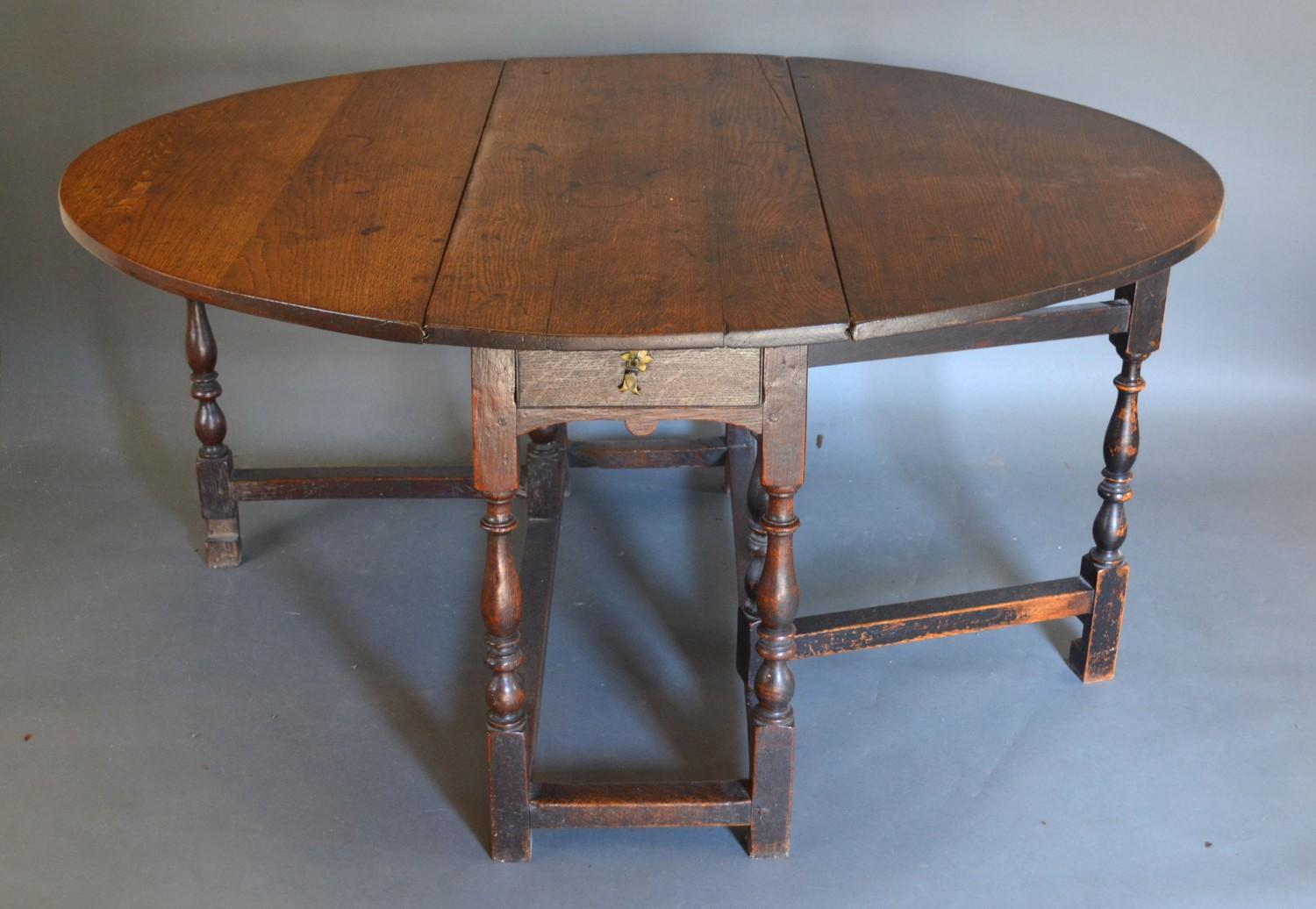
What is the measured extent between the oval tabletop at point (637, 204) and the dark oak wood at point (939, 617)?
685mm

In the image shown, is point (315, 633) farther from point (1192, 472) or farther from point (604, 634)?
point (1192, 472)

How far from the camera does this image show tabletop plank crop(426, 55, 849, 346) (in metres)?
1.77

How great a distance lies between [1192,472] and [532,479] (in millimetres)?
1531

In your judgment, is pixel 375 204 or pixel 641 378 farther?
pixel 375 204

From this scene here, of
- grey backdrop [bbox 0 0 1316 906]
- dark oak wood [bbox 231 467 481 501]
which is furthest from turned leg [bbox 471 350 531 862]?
dark oak wood [bbox 231 467 481 501]

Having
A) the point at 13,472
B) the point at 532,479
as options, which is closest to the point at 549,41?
the point at 532,479

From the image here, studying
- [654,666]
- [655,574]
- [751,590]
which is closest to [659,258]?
[751,590]

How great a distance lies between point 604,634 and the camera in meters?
2.77

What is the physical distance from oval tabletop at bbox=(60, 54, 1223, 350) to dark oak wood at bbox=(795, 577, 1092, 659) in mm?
685

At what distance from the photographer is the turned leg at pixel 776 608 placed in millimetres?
1876

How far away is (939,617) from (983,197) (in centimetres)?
71

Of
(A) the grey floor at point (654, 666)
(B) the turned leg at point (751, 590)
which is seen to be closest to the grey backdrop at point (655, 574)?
(A) the grey floor at point (654, 666)

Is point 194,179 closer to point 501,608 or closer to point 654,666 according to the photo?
point 501,608

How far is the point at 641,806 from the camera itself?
2.14m
